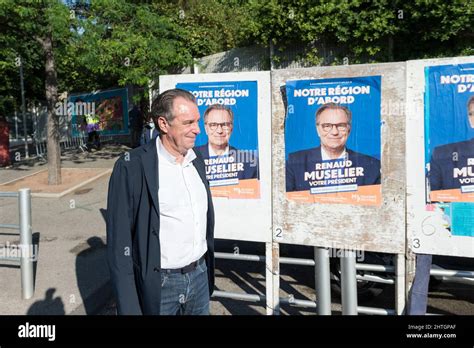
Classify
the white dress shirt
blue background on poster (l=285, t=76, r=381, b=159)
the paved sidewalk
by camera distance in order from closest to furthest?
1. the white dress shirt
2. blue background on poster (l=285, t=76, r=381, b=159)
3. the paved sidewalk

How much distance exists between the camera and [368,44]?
1200cm

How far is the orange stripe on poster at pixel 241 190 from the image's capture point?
4.13m

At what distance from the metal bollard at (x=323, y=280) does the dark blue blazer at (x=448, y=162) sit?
3.35 feet

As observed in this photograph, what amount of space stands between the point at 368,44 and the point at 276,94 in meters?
9.06

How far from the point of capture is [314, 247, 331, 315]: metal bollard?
3.36 metres

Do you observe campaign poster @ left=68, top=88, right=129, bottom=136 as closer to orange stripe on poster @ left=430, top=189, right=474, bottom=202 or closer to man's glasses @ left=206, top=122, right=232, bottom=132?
man's glasses @ left=206, top=122, right=232, bottom=132

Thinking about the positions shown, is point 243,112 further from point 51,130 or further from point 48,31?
point 51,130

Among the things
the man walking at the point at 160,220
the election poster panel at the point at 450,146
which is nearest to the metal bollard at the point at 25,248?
the man walking at the point at 160,220

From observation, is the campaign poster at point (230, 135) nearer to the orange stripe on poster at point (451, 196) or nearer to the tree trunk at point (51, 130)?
the orange stripe on poster at point (451, 196)

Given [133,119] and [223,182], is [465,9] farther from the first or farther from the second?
[133,119]

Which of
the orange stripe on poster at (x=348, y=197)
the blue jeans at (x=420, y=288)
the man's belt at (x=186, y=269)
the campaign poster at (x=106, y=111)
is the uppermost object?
the campaign poster at (x=106, y=111)

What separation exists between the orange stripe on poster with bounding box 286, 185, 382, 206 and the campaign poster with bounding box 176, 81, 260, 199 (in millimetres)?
414

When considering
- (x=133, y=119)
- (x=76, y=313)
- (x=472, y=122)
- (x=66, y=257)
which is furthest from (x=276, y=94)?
(x=133, y=119)

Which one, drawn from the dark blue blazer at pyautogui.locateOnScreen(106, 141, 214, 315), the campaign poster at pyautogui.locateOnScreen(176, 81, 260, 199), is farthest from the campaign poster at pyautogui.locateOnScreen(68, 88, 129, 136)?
the dark blue blazer at pyautogui.locateOnScreen(106, 141, 214, 315)
